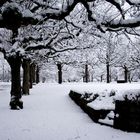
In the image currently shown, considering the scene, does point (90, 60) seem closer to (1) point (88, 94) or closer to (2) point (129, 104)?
(1) point (88, 94)

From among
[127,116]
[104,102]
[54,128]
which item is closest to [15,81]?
[104,102]

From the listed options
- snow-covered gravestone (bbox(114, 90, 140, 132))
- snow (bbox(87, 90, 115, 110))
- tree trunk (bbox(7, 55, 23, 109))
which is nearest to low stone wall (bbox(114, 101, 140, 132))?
snow-covered gravestone (bbox(114, 90, 140, 132))

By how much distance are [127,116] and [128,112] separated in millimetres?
145

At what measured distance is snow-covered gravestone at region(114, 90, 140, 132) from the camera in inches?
428

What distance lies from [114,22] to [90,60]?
44.2 m

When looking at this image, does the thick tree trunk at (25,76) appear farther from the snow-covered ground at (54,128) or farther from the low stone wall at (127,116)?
the low stone wall at (127,116)

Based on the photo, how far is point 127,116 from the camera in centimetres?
1116

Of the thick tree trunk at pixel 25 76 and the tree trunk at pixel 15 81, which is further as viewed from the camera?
the thick tree trunk at pixel 25 76

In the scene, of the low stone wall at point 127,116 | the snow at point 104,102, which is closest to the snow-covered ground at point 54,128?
the low stone wall at point 127,116

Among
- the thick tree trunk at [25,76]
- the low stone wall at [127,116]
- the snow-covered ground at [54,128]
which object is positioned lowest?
the snow-covered ground at [54,128]

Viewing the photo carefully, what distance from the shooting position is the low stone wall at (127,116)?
1085cm

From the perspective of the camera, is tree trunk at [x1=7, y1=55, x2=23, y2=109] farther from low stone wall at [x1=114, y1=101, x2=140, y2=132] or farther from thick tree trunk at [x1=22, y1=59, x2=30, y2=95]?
thick tree trunk at [x1=22, y1=59, x2=30, y2=95]

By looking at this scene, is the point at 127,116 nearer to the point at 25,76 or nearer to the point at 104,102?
the point at 104,102

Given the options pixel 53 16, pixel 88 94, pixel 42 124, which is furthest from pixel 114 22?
pixel 88 94
